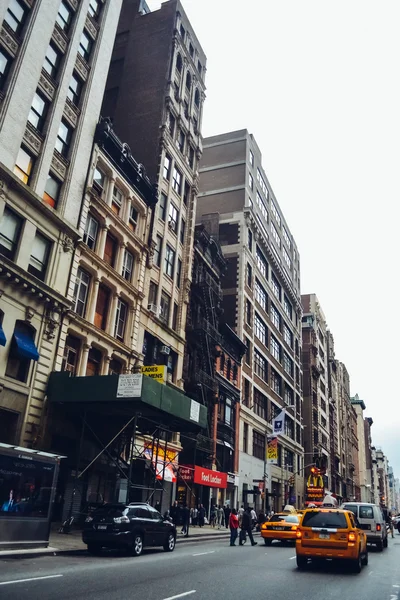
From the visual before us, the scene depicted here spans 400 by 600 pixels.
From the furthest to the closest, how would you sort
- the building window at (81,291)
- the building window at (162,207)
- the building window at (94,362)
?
the building window at (162,207), the building window at (94,362), the building window at (81,291)

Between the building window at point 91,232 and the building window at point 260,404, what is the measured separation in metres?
30.9

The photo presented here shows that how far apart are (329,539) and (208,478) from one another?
21.4 m

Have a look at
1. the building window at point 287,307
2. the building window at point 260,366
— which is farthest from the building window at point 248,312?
the building window at point 287,307

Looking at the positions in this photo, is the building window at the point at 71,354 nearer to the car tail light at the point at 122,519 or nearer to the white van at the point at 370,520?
the car tail light at the point at 122,519

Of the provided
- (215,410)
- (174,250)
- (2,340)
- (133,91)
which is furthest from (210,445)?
(133,91)

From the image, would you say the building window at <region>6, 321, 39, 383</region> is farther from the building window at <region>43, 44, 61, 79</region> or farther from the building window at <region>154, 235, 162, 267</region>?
the building window at <region>43, 44, 61, 79</region>

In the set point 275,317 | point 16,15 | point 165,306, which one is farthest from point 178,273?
point 275,317

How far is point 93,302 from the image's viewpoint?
27609 millimetres

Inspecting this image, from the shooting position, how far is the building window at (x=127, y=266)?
31364mm

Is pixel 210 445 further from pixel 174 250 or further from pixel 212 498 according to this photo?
pixel 174 250

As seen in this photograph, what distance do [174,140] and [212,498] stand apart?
28102mm

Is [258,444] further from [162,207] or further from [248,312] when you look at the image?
[162,207]

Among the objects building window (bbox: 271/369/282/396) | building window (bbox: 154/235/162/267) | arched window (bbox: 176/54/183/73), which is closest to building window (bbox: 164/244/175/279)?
building window (bbox: 154/235/162/267)

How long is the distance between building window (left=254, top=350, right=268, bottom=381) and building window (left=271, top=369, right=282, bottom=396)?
9.94 ft
